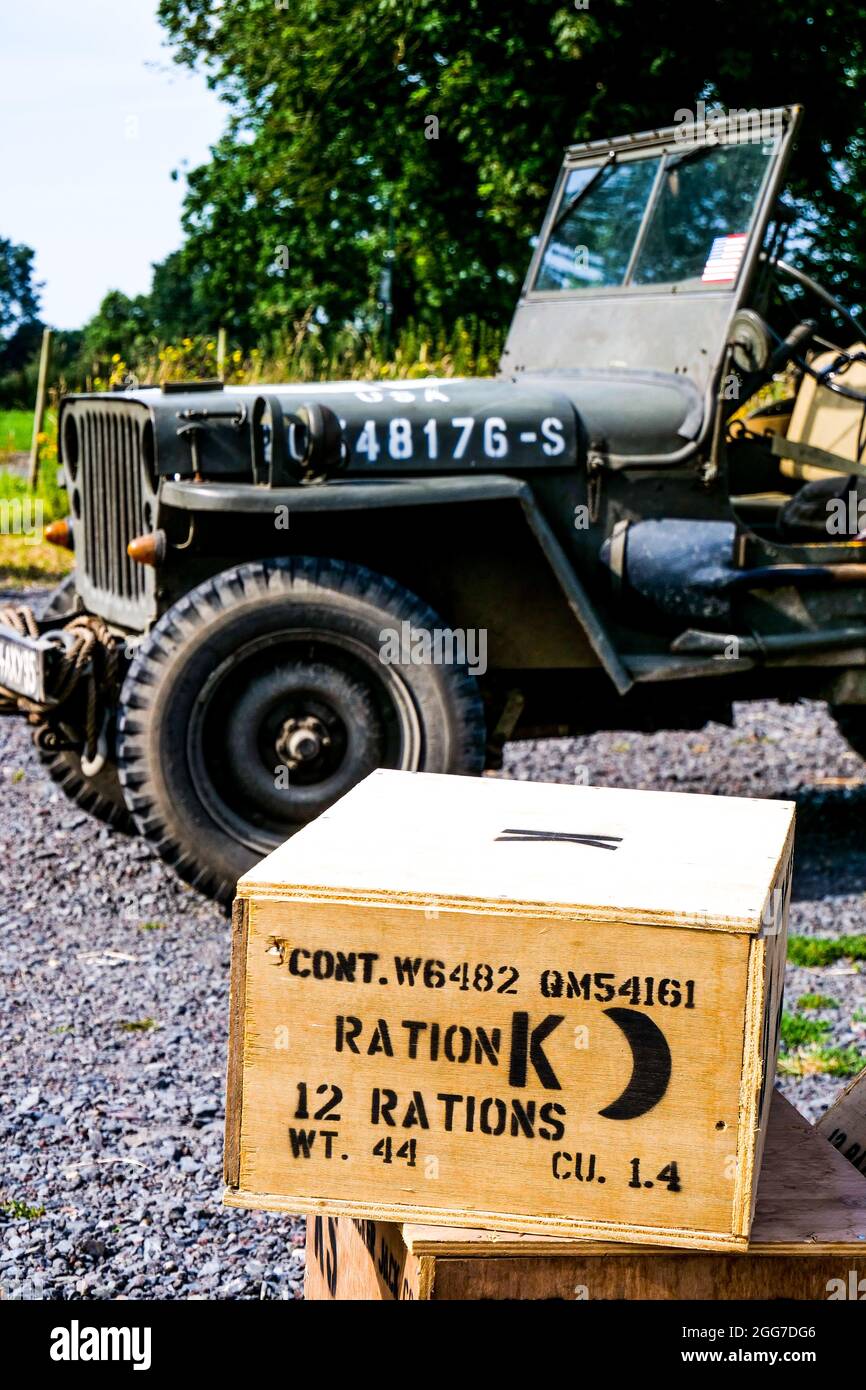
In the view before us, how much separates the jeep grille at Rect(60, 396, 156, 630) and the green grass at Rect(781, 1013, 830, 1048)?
7.37 feet

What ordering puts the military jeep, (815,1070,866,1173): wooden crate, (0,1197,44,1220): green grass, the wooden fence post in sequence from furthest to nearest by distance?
the wooden fence post < the military jeep < (0,1197,44,1220): green grass < (815,1070,866,1173): wooden crate

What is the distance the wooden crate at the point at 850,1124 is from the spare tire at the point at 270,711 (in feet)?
7.72

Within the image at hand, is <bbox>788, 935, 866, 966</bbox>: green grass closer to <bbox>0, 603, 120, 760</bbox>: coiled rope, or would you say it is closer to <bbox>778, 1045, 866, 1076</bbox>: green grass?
<bbox>778, 1045, 866, 1076</bbox>: green grass

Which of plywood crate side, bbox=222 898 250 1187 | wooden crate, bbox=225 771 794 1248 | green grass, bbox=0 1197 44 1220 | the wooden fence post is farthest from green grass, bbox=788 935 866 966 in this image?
the wooden fence post

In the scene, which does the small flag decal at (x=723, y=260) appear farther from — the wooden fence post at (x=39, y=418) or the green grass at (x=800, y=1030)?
the wooden fence post at (x=39, y=418)

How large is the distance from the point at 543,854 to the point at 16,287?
5040cm

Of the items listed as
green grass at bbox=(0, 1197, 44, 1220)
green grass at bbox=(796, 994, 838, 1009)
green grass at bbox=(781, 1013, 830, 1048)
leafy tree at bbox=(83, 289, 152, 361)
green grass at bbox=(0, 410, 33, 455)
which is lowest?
green grass at bbox=(796, 994, 838, 1009)

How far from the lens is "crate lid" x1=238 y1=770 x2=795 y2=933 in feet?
5.98

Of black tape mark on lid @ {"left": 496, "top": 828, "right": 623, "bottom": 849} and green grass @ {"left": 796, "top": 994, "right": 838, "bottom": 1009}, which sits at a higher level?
black tape mark on lid @ {"left": 496, "top": 828, "right": 623, "bottom": 849}

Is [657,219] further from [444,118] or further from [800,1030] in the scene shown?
[444,118]

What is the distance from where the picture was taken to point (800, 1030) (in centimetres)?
393

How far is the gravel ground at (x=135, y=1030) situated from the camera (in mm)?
2789

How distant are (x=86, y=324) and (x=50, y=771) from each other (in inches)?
1493

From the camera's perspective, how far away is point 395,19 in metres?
17.6
